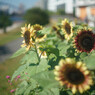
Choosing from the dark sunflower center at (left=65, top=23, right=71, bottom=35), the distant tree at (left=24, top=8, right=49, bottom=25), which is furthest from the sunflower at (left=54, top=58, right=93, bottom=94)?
the distant tree at (left=24, top=8, right=49, bottom=25)

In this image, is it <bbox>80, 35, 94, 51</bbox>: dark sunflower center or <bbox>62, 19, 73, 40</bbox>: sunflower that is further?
<bbox>62, 19, 73, 40</bbox>: sunflower

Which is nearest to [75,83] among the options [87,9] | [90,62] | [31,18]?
[90,62]

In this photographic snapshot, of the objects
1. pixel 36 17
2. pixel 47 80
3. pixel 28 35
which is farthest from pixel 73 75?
pixel 36 17

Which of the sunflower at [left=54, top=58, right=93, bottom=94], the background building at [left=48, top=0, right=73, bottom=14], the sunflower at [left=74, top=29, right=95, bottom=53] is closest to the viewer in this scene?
the sunflower at [left=54, top=58, right=93, bottom=94]

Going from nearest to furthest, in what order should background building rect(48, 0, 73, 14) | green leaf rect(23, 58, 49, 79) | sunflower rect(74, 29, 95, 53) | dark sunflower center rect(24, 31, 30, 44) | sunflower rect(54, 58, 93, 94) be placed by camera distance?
sunflower rect(54, 58, 93, 94) → green leaf rect(23, 58, 49, 79) → sunflower rect(74, 29, 95, 53) → dark sunflower center rect(24, 31, 30, 44) → background building rect(48, 0, 73, 14)

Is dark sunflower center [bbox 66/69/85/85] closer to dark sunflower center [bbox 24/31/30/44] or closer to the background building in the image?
dark sunflower center [bbox 24/31/30/44]

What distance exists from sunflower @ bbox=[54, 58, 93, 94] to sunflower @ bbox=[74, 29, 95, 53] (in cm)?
67

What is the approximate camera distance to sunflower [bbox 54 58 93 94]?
1.06 metres

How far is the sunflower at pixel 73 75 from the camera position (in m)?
1.06

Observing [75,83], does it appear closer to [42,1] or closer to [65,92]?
[65,92]

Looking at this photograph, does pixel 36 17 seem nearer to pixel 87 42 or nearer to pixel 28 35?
pixel 28 35

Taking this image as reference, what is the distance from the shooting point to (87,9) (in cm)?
3319

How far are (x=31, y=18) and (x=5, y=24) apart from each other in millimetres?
3341

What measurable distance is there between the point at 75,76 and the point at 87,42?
745 millimetres
